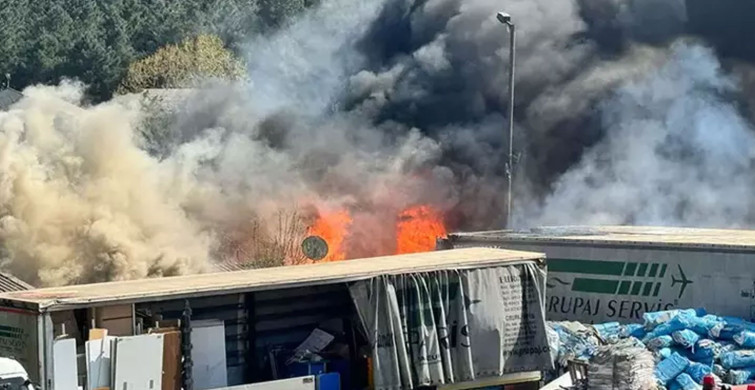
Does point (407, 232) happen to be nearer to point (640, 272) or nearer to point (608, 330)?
point (640, 272)

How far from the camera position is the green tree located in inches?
2516

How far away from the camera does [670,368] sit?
18062 mm

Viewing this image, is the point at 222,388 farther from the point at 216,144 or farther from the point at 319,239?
the point at 216,144

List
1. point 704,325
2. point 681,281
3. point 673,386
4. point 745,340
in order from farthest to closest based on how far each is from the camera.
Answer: point 681,281
point 704,325
point 745,340
point 673,386

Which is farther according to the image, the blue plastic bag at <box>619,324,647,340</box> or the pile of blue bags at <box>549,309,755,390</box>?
the blue plastic bag at <box>619,324,647,340</box>

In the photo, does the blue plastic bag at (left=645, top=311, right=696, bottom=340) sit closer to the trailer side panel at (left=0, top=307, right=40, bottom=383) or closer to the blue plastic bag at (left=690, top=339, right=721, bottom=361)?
the blue plastic bag at (left=690, top=339, right=721, bottom=361)

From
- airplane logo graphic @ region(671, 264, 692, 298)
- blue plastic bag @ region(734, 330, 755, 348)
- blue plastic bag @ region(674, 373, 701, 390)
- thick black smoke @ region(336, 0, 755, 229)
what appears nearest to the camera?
blue plastic bag @ region(674, 373, 701, 390)

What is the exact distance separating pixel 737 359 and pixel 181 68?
5072 cm

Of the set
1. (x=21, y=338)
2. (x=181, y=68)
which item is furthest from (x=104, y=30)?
(x=21, y=338)

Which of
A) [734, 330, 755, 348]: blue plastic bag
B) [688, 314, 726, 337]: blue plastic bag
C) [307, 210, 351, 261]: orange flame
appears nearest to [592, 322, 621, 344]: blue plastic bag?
[688, 314, 726, 337]: blue plastic bag

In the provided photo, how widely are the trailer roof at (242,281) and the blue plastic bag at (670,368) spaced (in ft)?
8.95

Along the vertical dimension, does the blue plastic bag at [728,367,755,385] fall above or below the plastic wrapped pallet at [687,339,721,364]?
below

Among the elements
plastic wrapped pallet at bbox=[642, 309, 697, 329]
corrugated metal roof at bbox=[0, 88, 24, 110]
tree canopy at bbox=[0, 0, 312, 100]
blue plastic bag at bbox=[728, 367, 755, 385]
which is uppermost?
tree canopy at bbox=[0, 0, 312, 100]

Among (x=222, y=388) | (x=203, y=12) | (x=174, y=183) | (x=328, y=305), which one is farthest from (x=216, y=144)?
(x=203, y=12)
